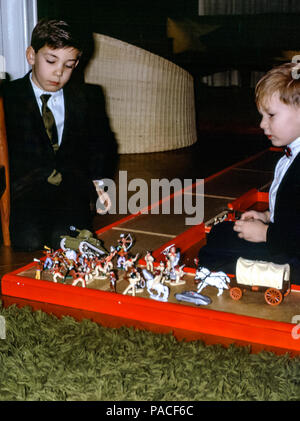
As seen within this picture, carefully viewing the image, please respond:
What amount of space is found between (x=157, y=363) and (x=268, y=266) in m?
0.35

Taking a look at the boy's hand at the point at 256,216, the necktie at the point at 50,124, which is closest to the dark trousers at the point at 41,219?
the necktie at the point at 50,124

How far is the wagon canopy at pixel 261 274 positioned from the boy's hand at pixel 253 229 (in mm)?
219

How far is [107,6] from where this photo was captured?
480cm

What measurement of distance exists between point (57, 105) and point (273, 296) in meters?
1.05

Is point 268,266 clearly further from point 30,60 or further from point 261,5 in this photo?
point 261,5

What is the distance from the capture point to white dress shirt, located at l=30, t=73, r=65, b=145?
74.4 inches

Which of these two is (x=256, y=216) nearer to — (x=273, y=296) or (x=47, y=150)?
(x=273, y=296)

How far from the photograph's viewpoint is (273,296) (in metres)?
1.27

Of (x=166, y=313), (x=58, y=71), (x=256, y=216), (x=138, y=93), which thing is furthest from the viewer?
(x=138, y=93)

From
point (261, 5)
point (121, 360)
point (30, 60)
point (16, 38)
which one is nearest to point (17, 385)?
point (121, 360)

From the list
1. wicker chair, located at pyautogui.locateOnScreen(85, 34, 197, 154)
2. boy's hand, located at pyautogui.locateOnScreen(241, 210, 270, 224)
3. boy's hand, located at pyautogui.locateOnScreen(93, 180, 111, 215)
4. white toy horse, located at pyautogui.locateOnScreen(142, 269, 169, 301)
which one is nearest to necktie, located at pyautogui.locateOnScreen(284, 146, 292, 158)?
boy's hand, located at pyautogui.locateOnScreen(241, 210, 270, 224)

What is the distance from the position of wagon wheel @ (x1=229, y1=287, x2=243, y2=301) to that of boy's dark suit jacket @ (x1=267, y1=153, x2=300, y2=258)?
219mm

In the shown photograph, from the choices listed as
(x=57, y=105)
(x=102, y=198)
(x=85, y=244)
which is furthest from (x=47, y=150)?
(x=85, y=244)

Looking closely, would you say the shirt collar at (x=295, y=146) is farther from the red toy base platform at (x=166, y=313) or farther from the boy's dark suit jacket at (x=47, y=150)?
the boy's dark suit jacket at (x=47, y=150)
